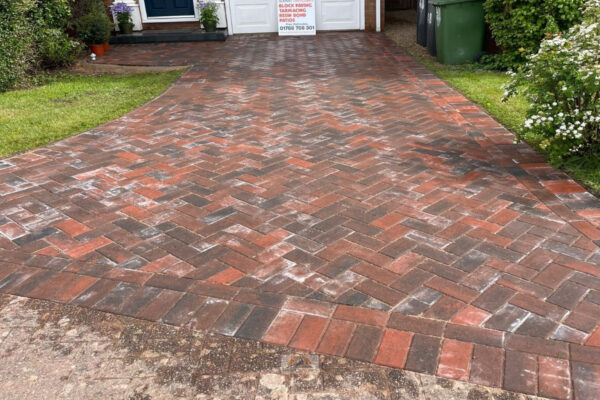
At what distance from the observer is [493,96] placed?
21.3 ft

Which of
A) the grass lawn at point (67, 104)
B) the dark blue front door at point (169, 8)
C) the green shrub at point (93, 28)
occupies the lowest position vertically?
the grass lawn at point (67, 104)

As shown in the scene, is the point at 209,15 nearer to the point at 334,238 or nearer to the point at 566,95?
the point at 566,95

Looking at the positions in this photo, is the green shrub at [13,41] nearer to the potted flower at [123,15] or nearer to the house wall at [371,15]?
the potted flower at [123,15]

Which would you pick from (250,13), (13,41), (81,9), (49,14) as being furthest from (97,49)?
(250,13)

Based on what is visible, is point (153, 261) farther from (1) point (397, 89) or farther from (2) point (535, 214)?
(1) point (397, 89)

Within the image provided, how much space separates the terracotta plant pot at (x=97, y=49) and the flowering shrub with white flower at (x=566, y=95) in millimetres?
9151

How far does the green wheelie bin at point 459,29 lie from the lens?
27.1 feet

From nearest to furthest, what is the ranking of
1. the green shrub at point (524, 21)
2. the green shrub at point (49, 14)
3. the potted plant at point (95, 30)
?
the green shrub at point (524, 21)
the green shrub at point (49, 14)
the potted plant at point (95, 30)

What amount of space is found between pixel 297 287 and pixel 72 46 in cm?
843

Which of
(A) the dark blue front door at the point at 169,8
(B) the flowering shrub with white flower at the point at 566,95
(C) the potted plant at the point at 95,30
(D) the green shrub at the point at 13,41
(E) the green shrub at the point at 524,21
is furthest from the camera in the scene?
(A) the dark blue front door at the point at 169,8

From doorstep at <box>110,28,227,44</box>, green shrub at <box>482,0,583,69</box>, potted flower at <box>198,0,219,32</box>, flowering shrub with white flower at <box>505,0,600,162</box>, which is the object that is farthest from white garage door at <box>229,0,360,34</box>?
flowering shrub with white flower at <box>505,0,600,162</box>

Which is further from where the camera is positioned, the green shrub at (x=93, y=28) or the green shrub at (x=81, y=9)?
the green shrub at (x=81, y=9)

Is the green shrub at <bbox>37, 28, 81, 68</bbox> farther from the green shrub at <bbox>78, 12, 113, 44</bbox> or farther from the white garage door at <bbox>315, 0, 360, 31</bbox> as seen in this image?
the white garage door at <bbox>315, 0, 360, 31</bbox>

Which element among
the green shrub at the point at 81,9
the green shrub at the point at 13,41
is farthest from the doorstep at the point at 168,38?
the green shrub at the point at 13,41
